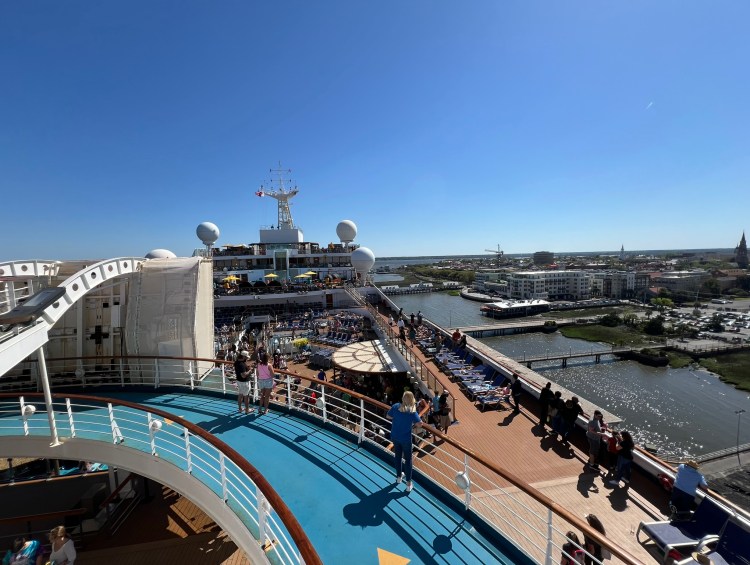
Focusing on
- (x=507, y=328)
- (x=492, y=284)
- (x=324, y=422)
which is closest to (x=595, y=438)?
(x=324, y=422)

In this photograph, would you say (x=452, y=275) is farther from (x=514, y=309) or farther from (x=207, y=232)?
(x=207, y=232)

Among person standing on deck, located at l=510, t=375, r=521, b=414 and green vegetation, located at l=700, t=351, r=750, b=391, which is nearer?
person standing on deck, located at l=510, t=375, r=521, b=414

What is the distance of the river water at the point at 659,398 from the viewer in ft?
73.4

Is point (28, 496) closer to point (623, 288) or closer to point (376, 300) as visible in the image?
point (376, 300)

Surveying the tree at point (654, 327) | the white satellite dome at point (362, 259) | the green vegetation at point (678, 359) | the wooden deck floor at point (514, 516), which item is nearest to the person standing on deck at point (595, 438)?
the wooden deck floor at point (514, 516)

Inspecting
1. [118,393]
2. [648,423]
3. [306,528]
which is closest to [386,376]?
[118,393]

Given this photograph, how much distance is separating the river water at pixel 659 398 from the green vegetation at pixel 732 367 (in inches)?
38.9

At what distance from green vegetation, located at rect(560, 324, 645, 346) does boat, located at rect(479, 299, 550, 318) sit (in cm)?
995

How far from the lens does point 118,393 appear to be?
7992mm

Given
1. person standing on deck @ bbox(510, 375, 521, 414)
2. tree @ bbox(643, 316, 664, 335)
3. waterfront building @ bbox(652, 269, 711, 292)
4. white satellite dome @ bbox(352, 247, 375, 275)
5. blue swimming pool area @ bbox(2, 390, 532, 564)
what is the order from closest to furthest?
blue swimming pool area @ bbox(2, 390, 532, 564) < person standing on deck @ bbox(510, 375, 521, 414) < white satellite dome @ bbox(352, 247, 375, 275) < tree @ bbox(643, 316, 664, 335) < waterfront building @ bbox(652, 269, 711, 292)

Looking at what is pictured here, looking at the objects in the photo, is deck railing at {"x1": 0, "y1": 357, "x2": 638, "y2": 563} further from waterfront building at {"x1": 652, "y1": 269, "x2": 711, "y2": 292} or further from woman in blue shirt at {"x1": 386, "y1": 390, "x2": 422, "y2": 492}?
waterfront building at {"x1": 652, "y1": 269, "x2": 711, "y2": 292}

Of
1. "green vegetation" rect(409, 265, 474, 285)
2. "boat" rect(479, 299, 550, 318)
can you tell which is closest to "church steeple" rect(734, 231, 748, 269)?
"green vegetation" rect(409, 265, 474, 285)

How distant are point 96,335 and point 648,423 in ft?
105

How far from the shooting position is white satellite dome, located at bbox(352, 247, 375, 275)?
30000 millimetres
